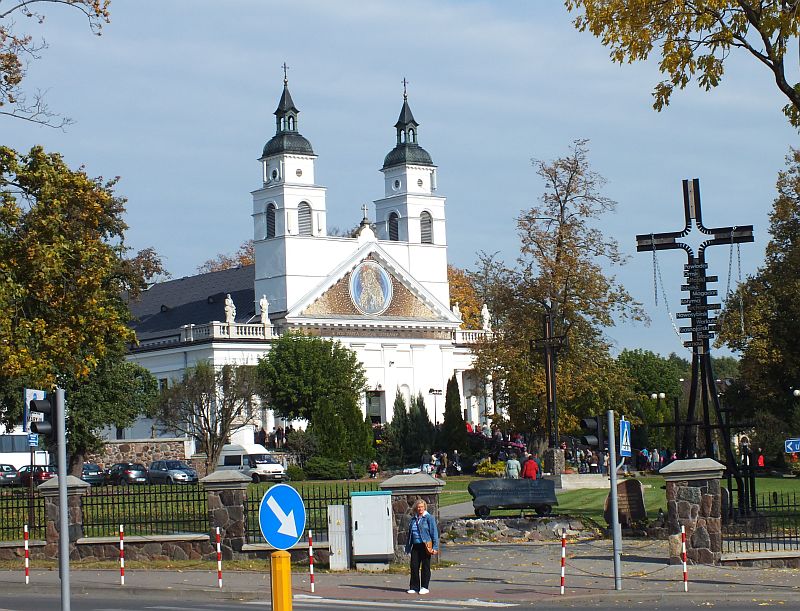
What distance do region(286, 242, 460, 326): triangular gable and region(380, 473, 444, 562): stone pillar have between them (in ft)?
210

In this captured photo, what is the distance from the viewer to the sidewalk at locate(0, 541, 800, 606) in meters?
20.3

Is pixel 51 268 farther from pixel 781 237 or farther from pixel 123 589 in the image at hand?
pixel 781 237

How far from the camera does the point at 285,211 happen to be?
90.9 meters

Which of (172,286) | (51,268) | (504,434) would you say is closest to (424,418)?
(504,434)

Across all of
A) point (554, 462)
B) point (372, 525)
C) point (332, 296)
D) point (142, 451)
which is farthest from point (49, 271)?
point (332, 296)

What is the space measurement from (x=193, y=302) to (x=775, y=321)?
48261mm

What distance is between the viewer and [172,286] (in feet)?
335

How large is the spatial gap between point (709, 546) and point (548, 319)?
24.3 meters

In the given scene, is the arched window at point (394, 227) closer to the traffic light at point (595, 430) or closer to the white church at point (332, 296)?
the white church at point (332, 296)

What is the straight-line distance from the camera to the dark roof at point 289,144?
91.3 meters

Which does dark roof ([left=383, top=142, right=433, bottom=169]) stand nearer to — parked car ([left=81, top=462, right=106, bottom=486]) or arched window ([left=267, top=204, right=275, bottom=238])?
arched window ([left=267, top=204, right=275, bottom=238])

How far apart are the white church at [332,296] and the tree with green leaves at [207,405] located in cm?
1623

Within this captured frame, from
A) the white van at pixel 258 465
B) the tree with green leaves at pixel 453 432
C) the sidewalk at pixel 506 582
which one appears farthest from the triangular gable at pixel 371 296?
the sidewalk at pixel 506 582

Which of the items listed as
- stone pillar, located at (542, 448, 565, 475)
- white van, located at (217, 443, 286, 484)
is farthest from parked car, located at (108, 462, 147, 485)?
stone pillar, located at (542, 448, 565, 475)
